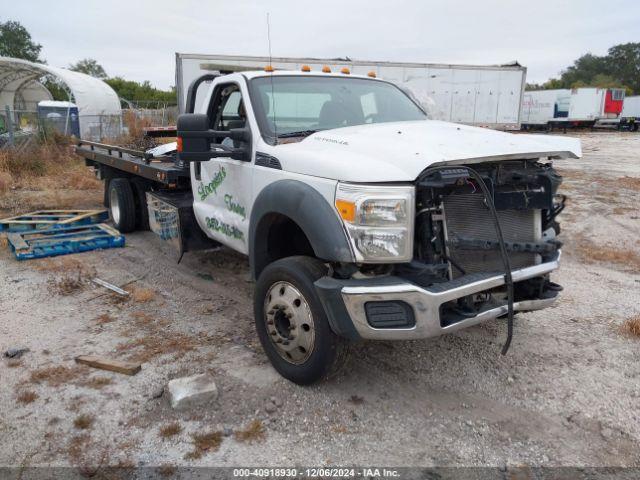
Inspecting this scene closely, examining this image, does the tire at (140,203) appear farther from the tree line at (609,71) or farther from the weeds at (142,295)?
the tree line at (609,71)

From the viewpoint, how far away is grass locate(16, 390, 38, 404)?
3463 millimetres

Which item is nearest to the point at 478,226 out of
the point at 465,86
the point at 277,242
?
the point at 277,242

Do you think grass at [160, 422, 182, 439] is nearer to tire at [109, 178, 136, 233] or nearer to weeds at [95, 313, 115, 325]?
weeds at [95, 313, 115, 325]

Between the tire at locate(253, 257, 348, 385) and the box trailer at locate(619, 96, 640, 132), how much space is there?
146ft

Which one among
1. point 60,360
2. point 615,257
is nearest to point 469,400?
point 60,360

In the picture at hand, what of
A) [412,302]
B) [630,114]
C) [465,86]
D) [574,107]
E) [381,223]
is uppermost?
[465,86]

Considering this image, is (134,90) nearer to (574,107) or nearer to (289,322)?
(574,107)

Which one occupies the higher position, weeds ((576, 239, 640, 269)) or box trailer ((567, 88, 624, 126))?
box trailer ((567, 88, 624, 126))

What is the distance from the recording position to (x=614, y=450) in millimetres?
3037

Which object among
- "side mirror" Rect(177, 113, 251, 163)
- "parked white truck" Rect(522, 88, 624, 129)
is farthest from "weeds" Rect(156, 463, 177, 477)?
"parked white truck" Rect(522, 88, 624, 129)

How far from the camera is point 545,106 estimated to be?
40375mm

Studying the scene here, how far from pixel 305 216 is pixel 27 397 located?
2170mm

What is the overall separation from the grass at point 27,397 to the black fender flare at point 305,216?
5.75 feet

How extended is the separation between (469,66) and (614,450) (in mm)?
17897
